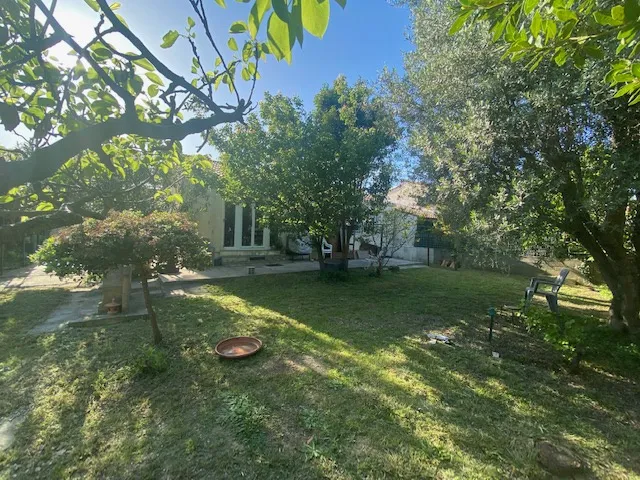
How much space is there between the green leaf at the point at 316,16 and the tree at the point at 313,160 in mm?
8183

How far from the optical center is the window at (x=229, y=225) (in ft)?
44.5

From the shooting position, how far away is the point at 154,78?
6.76 feet

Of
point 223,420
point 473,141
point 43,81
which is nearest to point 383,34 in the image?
point 473,141

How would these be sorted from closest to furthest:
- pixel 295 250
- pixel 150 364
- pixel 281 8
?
1. pixel 281 8
2. pixel 150 364
3. pixel 295 250

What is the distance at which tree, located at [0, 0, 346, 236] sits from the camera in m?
1.11

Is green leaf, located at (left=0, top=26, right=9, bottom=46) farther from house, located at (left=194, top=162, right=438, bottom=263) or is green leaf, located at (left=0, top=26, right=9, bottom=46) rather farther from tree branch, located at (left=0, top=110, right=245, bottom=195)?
house, located at (left=194, top=162, right=438, bottom=263)

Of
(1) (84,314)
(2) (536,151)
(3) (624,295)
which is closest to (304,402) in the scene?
(2) (536,151)

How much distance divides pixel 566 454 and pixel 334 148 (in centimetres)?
808

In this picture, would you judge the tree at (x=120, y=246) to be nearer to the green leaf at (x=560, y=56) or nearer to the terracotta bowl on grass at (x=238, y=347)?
the terracotta bowl on grass at (x=238, y=347)

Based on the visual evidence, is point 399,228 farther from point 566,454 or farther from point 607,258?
point 566,454

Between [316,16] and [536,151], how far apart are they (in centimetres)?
467

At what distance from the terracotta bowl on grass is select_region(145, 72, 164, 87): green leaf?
3670 mm

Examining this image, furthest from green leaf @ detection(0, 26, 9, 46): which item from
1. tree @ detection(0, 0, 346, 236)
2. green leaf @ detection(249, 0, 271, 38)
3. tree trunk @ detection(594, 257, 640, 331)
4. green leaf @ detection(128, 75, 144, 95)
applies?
tree trunk @ detection(594, 257, 640, 331)

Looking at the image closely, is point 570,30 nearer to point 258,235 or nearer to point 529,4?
point 529,4
